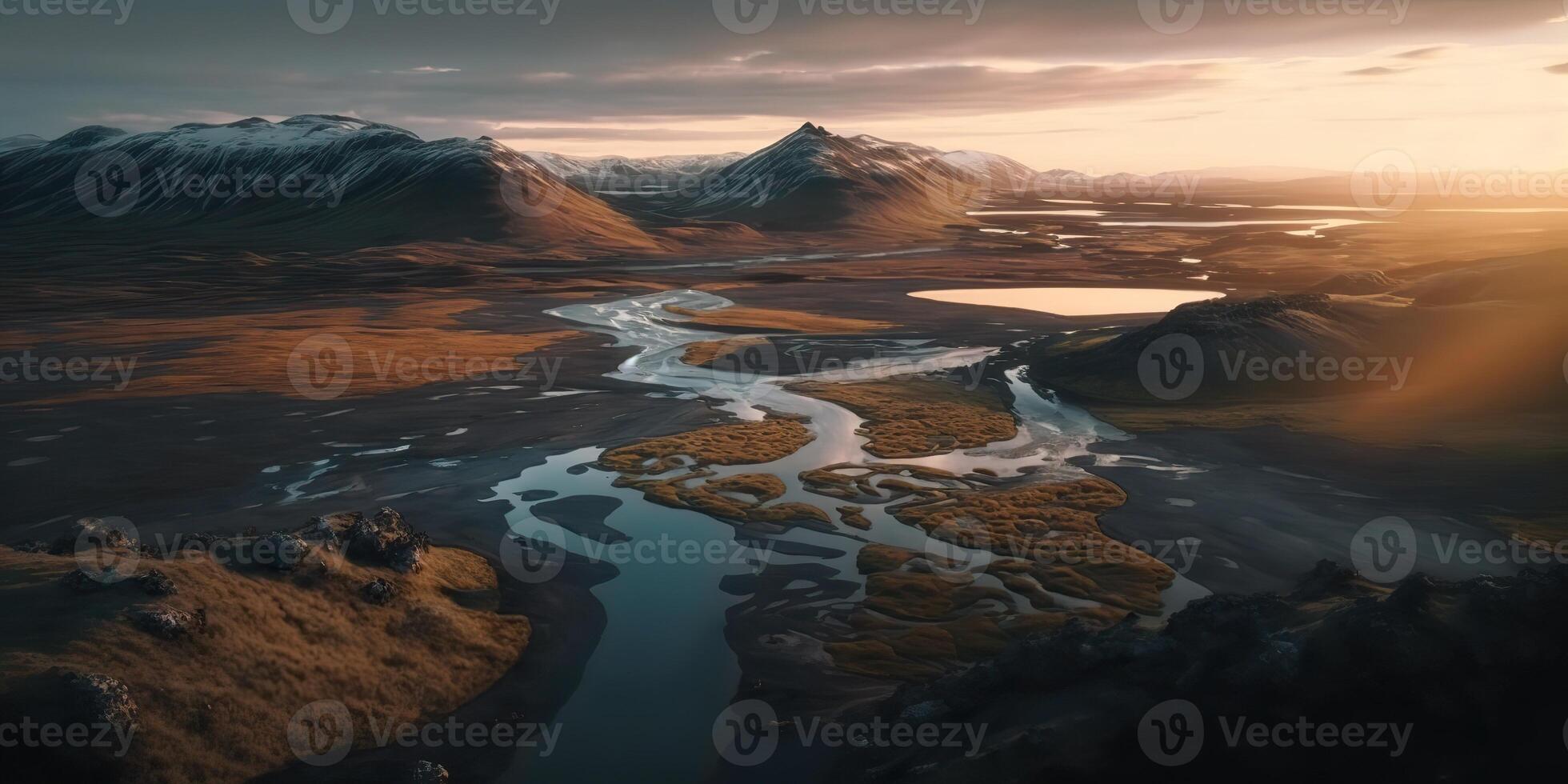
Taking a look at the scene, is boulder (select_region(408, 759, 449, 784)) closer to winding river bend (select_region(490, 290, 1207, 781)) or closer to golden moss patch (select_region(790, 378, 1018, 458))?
winding river bend (select_region(490, 290, 1207, 781))

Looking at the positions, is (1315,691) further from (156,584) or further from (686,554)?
(156,584)

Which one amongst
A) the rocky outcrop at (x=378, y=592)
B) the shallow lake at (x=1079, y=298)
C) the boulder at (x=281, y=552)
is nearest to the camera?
the boulder at (x=281, y=552)

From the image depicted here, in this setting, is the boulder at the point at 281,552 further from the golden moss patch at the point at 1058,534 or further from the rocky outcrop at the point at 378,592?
the golden moss patch at the point at 1058,534

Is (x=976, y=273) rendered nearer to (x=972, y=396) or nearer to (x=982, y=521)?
(x=972, y=396)

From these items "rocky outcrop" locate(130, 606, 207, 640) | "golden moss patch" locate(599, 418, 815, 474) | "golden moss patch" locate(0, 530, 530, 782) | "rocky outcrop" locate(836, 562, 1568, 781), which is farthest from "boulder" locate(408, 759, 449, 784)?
"golden moss patch" locate(599, 418, 815, 474)

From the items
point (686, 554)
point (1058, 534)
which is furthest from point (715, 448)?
point (1058, 534)

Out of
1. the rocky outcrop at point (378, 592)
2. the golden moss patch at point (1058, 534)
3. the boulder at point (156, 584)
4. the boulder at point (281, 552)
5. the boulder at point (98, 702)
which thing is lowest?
the golden moss patch at point (1058, 534)

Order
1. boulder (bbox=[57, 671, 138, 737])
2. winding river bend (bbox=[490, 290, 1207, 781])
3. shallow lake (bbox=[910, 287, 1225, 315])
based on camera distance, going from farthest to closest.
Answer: shallow lake (bbox=[910, 287, 1225, 315]) < winding river bend (bbox=[490, 290, 1207, 781]) < boulder (bbox=[57, 671, 138, 737])

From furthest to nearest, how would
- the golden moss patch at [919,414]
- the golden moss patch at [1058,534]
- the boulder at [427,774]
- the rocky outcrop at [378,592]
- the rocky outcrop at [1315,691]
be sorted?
the golden moss patch at [919,414], the golden moss patch at [1058,534], the rocky outcrop at [378,592], the boulder at [427,774], the rocky outcrop at [1315,691]

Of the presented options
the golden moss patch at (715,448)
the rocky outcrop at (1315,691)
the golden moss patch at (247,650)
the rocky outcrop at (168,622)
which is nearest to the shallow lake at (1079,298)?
the golden moss patch at (715,448)
